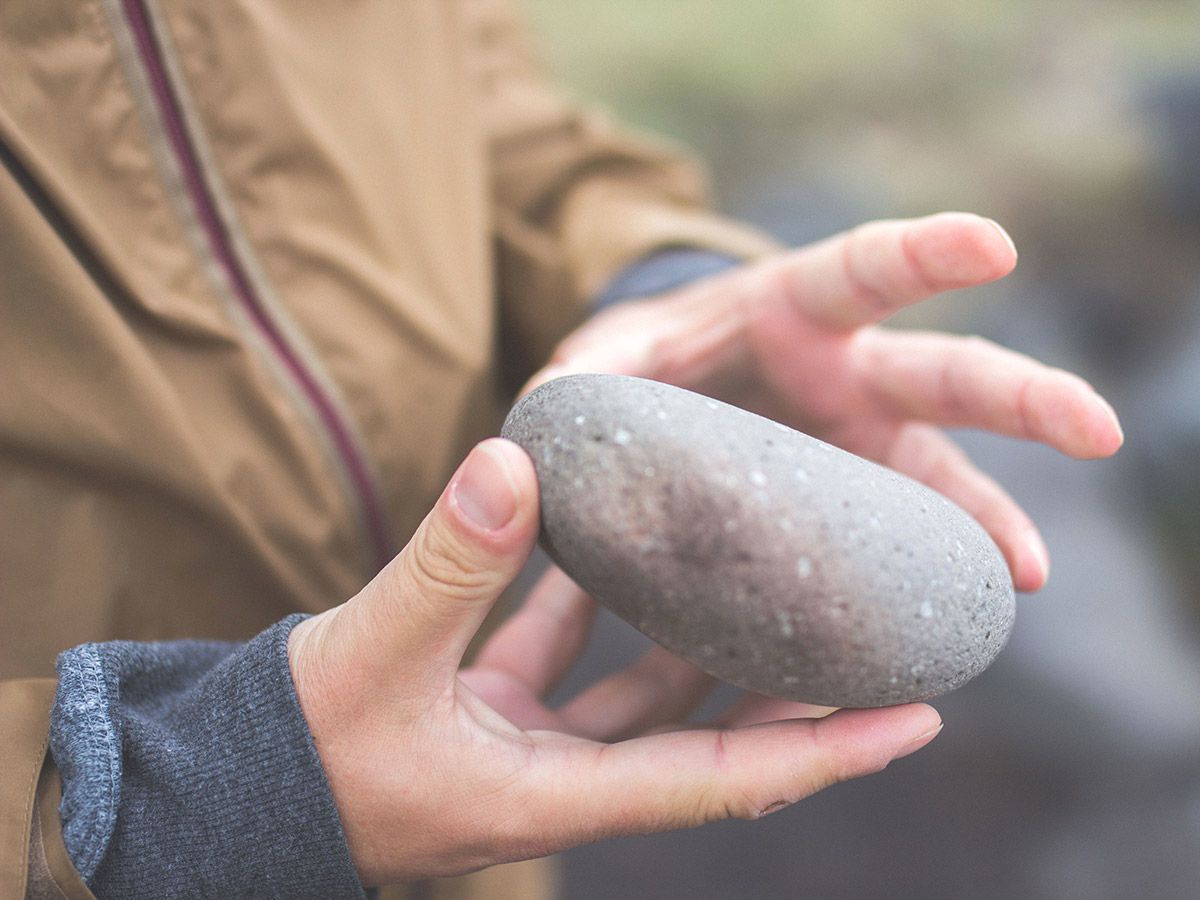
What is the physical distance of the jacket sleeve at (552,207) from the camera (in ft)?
5.33

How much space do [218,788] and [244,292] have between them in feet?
1.97

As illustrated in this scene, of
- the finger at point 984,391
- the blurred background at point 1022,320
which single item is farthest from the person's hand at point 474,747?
the blurred background at point 1022,320

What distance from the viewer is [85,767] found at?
2.55 feet

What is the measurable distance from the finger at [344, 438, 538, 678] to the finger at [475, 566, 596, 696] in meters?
0.37

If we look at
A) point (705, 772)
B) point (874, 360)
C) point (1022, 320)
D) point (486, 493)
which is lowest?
point (1022, 320)

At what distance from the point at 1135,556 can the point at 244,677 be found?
88.9 inches

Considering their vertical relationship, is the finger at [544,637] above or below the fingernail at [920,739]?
below

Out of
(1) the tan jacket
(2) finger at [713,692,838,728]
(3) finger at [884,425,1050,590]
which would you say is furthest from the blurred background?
(2) finger at [713,692,838,728]

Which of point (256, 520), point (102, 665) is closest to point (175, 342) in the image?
point (256, 520)

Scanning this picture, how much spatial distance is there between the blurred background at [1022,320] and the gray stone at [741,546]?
1.44m

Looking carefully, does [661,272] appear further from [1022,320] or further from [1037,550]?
[1022,320]

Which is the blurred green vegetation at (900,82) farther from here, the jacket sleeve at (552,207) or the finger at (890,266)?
the finger at (890,266)

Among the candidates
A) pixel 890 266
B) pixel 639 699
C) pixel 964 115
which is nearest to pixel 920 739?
pixel 639 699

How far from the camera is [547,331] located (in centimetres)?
169
